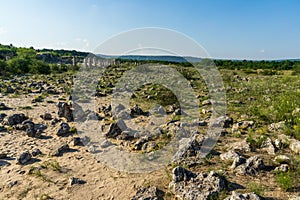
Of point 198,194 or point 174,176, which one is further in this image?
point 174,176

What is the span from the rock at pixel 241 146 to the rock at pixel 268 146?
430 mm

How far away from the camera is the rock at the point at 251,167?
525 cm

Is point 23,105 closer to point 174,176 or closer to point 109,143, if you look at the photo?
point 109,143

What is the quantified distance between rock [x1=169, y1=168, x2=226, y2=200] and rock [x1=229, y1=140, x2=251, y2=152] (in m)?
1.74

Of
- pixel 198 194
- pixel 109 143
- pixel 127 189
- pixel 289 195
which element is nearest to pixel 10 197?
pixel 127 189

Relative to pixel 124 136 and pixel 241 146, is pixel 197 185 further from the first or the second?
pixel 124 136

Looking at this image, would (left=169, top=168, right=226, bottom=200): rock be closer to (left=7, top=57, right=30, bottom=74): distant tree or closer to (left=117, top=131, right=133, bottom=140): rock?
(left=117, top=131, right=133, bottom=140): rock

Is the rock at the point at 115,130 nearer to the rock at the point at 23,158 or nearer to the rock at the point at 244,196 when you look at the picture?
the rock at the point at 23,158

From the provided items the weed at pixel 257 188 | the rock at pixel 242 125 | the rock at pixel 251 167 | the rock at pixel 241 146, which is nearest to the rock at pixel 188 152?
the rock at pixel 241 146

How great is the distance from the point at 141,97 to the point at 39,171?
355 inches

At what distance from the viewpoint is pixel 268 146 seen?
6.42 metres

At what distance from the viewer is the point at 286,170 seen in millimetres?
5137

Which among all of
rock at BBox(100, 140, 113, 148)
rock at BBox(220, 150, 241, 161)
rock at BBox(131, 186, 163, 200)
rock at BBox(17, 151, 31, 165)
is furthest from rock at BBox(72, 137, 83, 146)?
rock at BBox(220, 150, 241, 161)

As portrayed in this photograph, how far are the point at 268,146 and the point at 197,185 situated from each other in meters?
2.75
